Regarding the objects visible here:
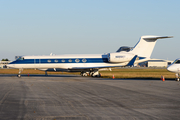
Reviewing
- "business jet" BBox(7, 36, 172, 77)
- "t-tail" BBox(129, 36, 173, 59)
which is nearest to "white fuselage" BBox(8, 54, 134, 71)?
"business jet" BBox(7, 36, 172, 77)

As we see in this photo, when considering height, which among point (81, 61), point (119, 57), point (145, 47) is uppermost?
point (145, 47)

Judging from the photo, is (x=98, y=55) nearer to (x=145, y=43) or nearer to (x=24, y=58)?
(x=145, y=43)

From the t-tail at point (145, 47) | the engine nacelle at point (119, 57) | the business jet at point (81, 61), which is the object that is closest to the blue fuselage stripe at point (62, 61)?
the business jet at point (81, 61)

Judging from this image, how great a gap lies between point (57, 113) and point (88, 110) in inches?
54.3

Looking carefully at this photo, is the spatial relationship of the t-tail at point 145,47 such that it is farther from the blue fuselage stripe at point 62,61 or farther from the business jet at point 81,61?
the blue fuselage stripe at point 62,61

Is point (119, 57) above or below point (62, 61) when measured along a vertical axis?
above

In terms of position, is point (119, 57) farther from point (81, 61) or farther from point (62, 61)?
point (62, 61)

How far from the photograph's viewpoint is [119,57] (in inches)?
1603

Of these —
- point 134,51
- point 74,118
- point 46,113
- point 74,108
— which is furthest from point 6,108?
point 134,51

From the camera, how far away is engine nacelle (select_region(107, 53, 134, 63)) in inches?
1596

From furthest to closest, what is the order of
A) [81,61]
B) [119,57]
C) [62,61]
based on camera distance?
[81,61], [62,61], [119,57]

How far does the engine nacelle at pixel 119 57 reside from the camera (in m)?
40.5

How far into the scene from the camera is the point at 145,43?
138 feet

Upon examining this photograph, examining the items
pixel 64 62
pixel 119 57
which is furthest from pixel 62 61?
pixel 119 57
